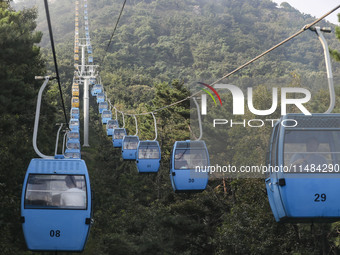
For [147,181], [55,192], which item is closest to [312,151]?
[55,192]

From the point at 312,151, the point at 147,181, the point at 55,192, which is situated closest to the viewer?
the point at 312,151

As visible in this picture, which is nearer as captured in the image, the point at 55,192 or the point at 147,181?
the point at 55,192

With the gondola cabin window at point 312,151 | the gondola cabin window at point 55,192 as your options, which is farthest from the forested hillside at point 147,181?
the gondola cabin window at point 312,151

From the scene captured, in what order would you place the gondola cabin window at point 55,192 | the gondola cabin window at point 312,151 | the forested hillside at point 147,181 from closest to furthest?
the gondola cabin window at point 312,151 → the gondola cabin window at point 55,192 → the forested hillside at point 147,181

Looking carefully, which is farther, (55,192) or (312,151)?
(55,192)

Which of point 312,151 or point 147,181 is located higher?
point 312,151

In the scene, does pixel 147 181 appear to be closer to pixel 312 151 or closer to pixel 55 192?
pixel 55 192

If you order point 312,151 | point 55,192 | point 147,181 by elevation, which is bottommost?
point 147,181

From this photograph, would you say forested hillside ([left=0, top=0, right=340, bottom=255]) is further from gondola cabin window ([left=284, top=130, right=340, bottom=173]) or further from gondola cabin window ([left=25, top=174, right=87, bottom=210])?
gondola cabin window ([left=284, top=130, right=340, bottom=173])

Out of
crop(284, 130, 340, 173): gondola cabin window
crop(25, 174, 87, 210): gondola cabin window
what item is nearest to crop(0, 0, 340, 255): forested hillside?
crop(25, 174, 87, 210): gondola cabin window

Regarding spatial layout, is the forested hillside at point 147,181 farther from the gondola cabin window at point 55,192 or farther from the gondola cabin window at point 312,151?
the gondola cabin window at point 312,151

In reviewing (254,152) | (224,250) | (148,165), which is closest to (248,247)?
(224,250)

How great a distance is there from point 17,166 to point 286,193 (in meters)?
15.5

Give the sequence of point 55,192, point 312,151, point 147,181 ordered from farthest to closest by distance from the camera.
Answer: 1. point 147,181
2. point 55,192
3. point 312,151
